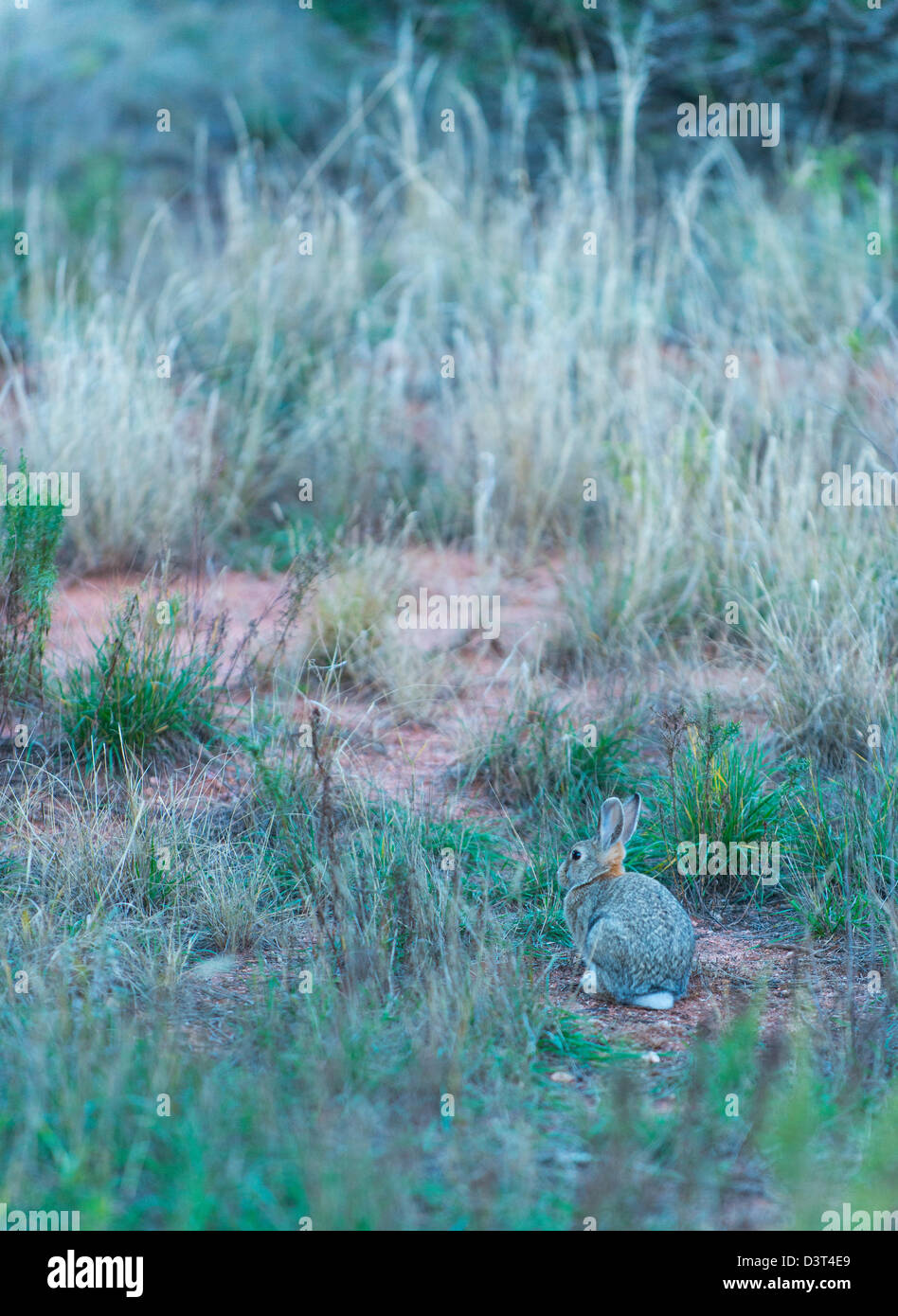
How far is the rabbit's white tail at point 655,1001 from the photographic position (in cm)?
370

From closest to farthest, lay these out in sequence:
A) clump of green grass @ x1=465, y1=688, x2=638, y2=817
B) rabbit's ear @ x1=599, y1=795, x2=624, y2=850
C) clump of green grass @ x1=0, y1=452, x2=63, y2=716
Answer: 1. rabbit's ear @ x1=599, y1=795, x2=624, y2=850
2. clump of green grass @ x1=465, y1=688, x2=638, y2=817
3. clump of green grass @ x1=0, y1=452, x2=63, y2=716

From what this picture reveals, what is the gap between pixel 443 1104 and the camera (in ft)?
10.1

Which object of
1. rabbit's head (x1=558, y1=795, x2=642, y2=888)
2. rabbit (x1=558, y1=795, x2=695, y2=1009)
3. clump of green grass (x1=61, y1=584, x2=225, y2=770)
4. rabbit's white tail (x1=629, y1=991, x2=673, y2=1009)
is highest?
clump of green grass (x1=61, y1=584, x2=225, y2=770)

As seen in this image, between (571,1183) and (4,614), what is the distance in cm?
319

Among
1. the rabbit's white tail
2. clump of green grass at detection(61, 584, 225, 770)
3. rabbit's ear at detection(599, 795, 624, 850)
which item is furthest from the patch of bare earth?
rabbit's ear at detection(599, 795, 624, 850)

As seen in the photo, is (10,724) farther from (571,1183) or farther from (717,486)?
(717,486)

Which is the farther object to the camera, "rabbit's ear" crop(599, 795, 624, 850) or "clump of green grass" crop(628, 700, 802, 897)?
"clump of green grass" crop(628, 700, 802, 897)

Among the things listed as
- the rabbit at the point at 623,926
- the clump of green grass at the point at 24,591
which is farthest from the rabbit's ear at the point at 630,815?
the clump of green grass at the point at 24,591

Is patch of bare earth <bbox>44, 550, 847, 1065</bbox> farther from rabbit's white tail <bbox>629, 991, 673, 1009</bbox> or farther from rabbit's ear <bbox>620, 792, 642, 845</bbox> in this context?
rabbit's ear <bbox>620, 792, 642, 845</bbox>

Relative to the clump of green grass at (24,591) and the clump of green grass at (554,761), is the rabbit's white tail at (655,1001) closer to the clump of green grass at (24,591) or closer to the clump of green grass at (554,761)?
the clump of green grass at (554,761)

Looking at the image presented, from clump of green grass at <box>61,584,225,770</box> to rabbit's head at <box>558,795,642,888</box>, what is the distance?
5.33 ft

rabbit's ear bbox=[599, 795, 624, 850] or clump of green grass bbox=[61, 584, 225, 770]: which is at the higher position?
clump of green grass bbox=[61, 584, 225, 770]

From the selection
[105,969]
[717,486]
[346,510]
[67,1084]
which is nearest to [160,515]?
[346,510]

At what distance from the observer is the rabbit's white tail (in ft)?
12.1
